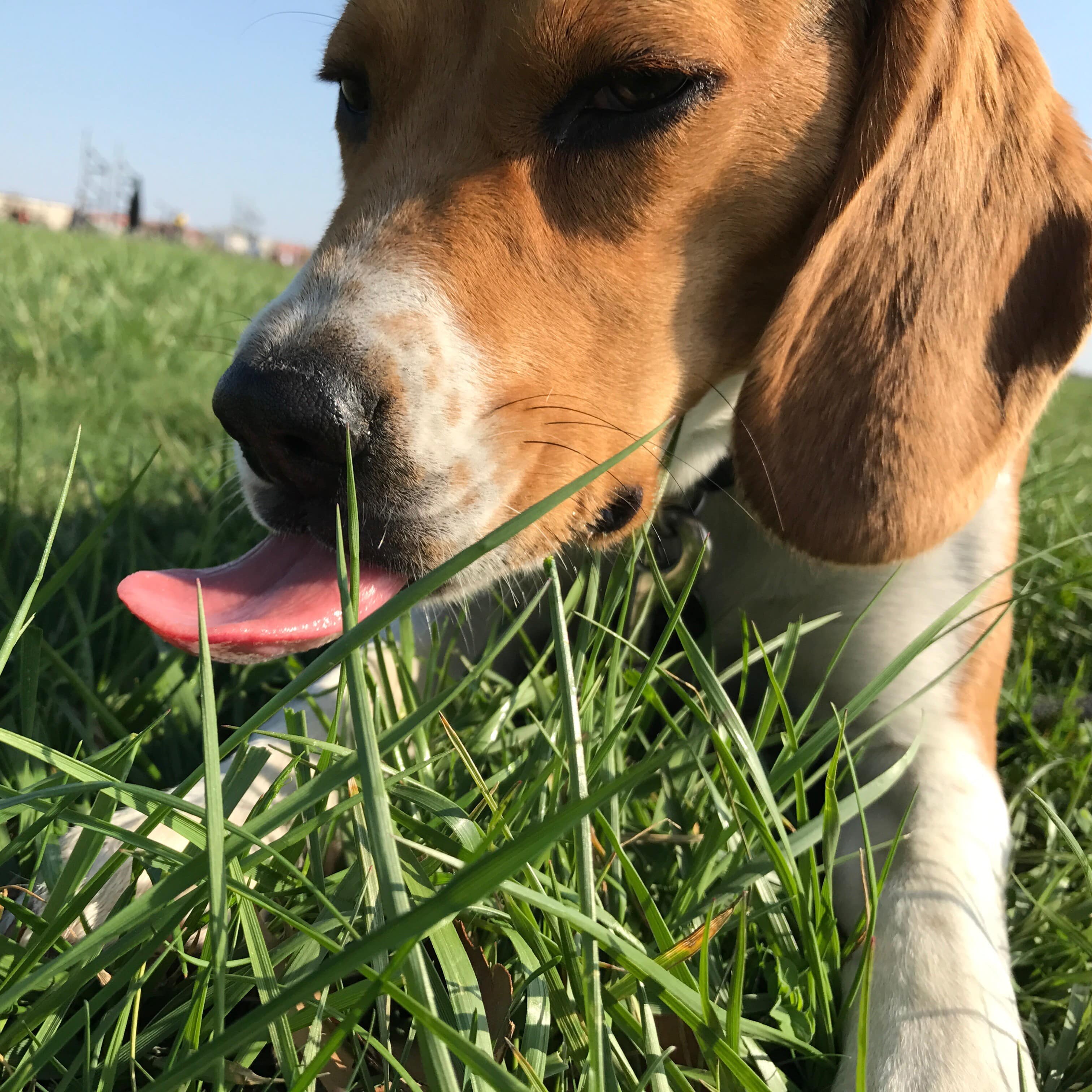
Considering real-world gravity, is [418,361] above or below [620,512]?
above

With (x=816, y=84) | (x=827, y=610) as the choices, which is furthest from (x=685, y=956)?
(x=816, y=84)

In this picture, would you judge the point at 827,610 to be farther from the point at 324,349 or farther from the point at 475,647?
the point at 324,349

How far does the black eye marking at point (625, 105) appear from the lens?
61.4 inches

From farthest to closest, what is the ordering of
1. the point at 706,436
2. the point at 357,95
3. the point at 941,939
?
the point at 706,436 → the point at 357,95 → the point at 941,939

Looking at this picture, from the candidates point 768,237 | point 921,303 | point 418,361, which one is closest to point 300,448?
point 418,361

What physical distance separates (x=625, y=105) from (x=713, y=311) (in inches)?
14.2

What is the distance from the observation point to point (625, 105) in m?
1.58

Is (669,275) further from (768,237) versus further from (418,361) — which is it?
(418,361)

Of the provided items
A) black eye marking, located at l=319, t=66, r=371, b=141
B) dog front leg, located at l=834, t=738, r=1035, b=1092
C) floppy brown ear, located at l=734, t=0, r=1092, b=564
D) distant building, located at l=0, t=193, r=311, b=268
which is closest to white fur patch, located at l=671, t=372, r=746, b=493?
floppy brown ear, located at l=734, t=0, r=1092, b=564

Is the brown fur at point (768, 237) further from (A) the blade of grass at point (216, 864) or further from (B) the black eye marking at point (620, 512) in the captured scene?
(A) the blade of grass at point (216, 864)

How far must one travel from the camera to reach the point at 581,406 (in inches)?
62.3

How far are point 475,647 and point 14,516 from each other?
1.01 metres

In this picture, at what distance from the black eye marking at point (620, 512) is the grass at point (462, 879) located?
0.27 ft

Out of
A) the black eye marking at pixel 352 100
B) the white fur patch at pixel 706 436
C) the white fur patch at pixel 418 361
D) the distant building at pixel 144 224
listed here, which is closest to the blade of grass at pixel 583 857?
the white fur patch at pixel 418 361
